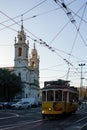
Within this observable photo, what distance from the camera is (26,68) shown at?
131 m

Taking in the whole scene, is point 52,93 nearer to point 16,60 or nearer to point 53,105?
point 53,105

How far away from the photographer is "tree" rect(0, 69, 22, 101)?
9788cm

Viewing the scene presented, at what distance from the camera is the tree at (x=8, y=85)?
97875 millimetres

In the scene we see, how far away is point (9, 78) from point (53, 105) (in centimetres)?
6407

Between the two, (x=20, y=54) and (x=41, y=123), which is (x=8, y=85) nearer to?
(x=20, y=54)

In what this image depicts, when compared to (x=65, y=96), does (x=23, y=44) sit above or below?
above

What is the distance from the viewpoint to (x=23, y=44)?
117562 mm

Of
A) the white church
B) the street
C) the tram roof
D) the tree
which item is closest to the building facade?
the white church

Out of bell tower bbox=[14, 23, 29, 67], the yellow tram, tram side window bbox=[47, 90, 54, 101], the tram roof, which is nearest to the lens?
the yellow tram

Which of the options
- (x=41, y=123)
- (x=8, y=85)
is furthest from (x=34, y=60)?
(x=41, y=123)

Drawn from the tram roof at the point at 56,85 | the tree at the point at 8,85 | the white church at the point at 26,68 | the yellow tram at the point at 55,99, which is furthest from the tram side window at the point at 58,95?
the white church at the point at 26,68

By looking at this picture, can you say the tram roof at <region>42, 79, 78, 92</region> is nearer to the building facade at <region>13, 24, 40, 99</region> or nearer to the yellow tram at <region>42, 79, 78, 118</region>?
the yellow tram at <region>42, 79, 78, 118</region>

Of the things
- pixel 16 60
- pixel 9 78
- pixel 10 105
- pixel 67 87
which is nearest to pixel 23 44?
pixel 16 60

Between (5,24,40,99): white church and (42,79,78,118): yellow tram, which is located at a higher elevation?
(5,24,40,99): white church
